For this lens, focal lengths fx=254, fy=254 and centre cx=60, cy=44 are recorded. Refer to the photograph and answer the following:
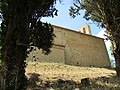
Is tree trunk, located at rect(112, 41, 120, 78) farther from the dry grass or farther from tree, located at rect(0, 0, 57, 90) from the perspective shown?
tree, located at rect(0, 0, 57, 90)

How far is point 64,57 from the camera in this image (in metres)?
30.8

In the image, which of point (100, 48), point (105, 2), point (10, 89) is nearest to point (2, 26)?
point (10, 89)

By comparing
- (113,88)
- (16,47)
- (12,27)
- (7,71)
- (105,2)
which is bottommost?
(113,88)

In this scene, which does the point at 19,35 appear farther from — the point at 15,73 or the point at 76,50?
the point at 76,50

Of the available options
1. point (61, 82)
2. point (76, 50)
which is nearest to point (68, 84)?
point (61, 82)

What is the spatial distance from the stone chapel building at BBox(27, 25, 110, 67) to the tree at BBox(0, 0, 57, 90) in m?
15.4

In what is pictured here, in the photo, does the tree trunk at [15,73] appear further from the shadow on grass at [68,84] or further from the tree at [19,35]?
the shadow on grass at [68,84]

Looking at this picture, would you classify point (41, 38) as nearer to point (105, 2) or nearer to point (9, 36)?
point (9, 36)

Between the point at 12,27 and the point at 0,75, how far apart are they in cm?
218

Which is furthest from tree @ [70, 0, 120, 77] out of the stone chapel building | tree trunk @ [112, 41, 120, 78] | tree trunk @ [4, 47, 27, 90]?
the stone chapel building

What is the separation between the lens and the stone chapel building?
3044 centimetres

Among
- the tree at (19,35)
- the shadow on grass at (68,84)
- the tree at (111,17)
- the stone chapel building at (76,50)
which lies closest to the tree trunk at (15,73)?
the tree at (19,35)

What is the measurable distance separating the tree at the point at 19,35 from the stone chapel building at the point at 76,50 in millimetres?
15360

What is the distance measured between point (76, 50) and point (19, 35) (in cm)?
2267
